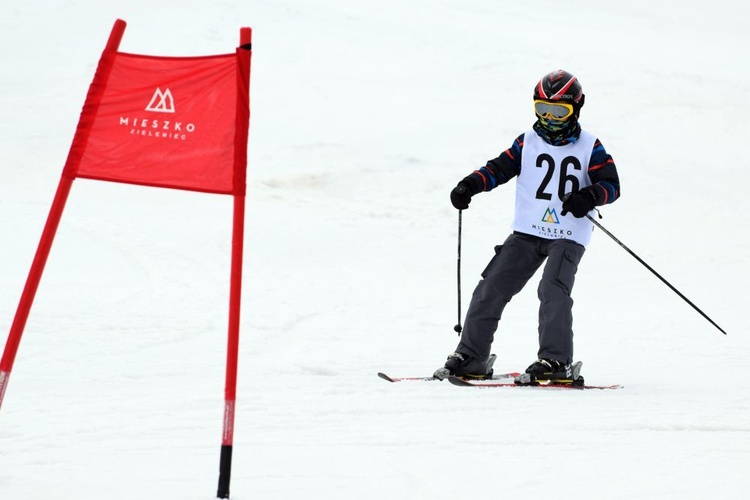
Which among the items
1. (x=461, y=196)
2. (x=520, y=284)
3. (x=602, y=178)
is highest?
(x=602, y=178)

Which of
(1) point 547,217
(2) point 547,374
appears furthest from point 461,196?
(2) point 547,374

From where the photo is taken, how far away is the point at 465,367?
18.8 ft

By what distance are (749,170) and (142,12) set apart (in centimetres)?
1409

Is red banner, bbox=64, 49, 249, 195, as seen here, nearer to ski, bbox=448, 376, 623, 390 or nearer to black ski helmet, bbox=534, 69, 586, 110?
ski, bbox=448, 376, 623, 390

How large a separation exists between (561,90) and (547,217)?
718 mm

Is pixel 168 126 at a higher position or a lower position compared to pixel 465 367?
higher

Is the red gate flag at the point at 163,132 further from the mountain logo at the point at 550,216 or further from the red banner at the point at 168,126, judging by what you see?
the mountain logo at the point at 550,216

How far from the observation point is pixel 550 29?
26000 millimetres

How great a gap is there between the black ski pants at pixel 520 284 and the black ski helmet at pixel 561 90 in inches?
31.1

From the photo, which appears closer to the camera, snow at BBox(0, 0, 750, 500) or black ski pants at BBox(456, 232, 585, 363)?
snow at BBox(0, 0, 750, 500)

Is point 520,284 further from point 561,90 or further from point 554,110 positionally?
point 561,90

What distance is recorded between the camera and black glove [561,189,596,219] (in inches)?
207

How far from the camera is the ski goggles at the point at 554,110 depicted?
549 centimetres

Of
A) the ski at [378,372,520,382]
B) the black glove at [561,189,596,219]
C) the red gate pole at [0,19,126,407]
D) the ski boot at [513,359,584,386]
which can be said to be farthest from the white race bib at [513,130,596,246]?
the red gate pole at [0,19,126,407]
